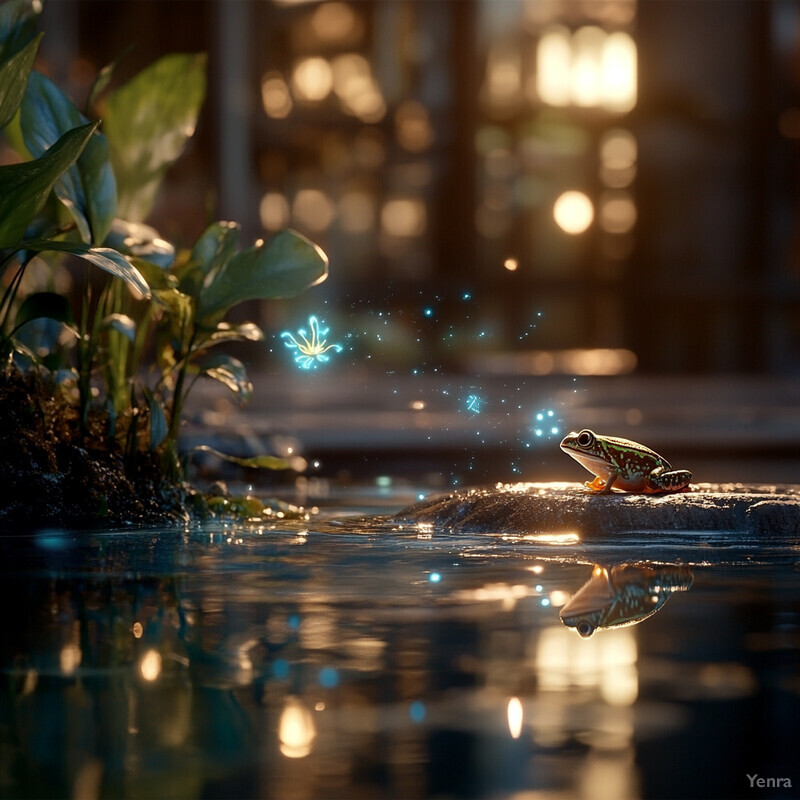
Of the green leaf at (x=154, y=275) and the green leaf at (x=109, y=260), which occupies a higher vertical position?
the green leaf at (x=154, y=275)

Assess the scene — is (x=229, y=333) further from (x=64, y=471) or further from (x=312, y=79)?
(x=312, y=79)

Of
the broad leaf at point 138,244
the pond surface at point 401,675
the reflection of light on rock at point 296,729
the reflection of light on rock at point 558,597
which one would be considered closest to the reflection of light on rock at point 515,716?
the pond surface at point 401,675

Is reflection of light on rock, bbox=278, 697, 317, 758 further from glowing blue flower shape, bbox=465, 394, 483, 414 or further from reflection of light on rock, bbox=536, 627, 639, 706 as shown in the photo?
glowing blue flower shape, bbox=465, 394, 483, 414

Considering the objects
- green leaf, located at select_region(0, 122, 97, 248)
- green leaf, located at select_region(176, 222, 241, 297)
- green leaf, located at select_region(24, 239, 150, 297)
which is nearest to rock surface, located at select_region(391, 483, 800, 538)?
green leaf, located at select_region(176, 222, 241, 297)

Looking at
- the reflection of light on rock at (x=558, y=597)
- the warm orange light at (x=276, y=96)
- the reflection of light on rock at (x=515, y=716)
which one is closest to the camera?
the reflection of light on rock at (x=515, y=716)

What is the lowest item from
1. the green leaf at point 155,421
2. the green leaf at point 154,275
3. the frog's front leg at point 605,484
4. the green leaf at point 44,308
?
the frog's front leg at point 605,484

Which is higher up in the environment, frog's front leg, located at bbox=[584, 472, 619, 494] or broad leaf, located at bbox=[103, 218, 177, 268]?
broad leaf, located at bbox=[103, 218, 177, 268]

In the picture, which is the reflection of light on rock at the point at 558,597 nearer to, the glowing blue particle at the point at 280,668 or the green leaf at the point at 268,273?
the glowing blue particle at the point at 280,668
